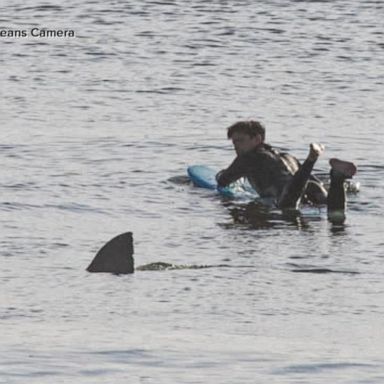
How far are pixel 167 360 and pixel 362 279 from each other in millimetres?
3393

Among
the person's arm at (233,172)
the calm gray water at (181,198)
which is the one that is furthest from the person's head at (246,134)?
the calm gray water at (181,198)

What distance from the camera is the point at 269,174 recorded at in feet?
61.5

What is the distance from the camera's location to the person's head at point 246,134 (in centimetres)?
1856

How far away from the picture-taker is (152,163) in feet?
68.8

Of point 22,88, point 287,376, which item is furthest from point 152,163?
point 287,376

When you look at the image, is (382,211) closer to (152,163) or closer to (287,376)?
(152,163)

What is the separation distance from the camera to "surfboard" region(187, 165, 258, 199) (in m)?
19.5

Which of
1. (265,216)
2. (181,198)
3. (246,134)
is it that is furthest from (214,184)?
(265,216)

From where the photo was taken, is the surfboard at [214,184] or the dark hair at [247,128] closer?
the dark hair at [247,128]

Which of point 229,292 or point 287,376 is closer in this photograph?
point 287,376

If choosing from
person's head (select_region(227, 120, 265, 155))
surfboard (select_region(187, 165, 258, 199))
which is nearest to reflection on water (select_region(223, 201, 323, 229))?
surfboard (select_region(187, 165, 258, 199))

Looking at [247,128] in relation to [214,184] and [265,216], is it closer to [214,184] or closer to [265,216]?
[265,216]

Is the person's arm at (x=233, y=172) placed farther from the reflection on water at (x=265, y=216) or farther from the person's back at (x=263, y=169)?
the reflection on water at (x=265, y=216)

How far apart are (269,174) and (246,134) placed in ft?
1.61
